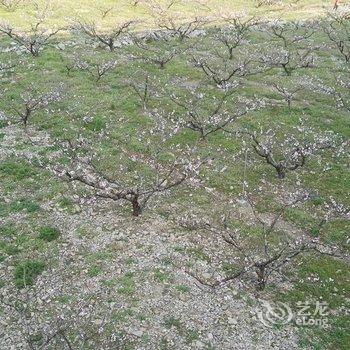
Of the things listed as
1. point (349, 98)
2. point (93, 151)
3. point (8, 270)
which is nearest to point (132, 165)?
point (93, 151)

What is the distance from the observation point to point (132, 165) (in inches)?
640

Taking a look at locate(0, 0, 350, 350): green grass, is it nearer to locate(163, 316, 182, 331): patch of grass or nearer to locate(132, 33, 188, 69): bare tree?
locate(163, 316, 182, 331): patch of grass

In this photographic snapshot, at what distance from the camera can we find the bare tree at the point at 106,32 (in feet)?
92.0

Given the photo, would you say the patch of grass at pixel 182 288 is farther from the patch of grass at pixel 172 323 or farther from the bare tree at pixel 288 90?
the bare tree at pixel 288 90

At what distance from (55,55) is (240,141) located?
13826mm

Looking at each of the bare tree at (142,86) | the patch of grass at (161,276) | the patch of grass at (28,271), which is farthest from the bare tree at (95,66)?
the patch of grass at (161,276)

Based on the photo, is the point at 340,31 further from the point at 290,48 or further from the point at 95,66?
the point at 95,66

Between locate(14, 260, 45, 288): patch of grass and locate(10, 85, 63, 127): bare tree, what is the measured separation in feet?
27.1

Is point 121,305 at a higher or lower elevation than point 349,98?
lower

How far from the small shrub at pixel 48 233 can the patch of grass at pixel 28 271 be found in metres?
0.94

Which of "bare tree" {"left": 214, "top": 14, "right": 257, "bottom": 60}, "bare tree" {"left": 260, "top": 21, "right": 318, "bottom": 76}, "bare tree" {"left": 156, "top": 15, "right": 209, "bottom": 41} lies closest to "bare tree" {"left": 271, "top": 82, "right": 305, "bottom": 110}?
"bare tree" {"left": 260, "top": 21, "right": 318, "bottom": 76}

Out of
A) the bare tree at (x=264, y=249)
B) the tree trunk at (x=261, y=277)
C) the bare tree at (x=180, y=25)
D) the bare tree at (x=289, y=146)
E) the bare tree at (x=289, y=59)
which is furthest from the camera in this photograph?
the bare tree at (x=180, y=25)

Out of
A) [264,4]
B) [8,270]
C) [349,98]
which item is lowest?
[8,270]

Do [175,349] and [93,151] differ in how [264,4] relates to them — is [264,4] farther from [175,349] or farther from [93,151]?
[175,349]
